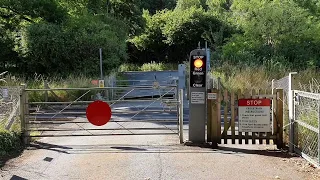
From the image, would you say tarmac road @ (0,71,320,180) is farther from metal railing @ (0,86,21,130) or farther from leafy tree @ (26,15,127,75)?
leafy tree @ (26,15,127,75)

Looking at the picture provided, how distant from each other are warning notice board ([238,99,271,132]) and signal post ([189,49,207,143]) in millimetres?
872

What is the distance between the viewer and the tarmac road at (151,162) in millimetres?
6969

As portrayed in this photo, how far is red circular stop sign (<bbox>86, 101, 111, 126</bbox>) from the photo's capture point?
9703 mm

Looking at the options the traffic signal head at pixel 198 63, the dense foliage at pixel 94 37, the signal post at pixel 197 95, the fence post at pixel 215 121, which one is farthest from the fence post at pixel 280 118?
the dense foliage at pixel 94 37

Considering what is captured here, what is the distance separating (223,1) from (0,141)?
42.2m

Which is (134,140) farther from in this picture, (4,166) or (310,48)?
(310,48)

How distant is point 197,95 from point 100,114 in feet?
7.65

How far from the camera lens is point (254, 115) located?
29.4 ft

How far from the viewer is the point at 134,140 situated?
1042cm

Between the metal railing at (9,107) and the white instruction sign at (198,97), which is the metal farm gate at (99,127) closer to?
the metal railing at (9,107)

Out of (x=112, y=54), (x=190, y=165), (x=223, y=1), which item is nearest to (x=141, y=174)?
(x=190, y=165)

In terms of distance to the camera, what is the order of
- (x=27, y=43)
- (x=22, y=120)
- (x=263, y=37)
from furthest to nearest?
(x=263, y=37) → (x=27, y=43) → (x=22, y=120)

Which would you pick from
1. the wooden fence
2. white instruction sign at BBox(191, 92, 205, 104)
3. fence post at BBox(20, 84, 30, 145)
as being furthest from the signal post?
fence post at BBox(20, 84, 30, 145)

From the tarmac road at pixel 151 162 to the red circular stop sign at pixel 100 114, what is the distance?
564 millimetres
